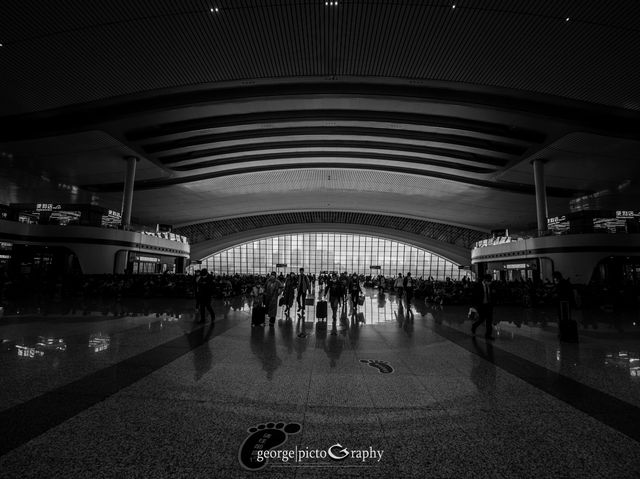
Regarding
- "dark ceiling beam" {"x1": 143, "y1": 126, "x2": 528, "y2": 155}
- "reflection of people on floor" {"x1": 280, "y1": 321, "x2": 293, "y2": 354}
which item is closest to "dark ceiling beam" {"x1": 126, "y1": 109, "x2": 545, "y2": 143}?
"dark ceiling beam" {"x1": 143, "y1": 126, "x2": 528, "y2": 155}

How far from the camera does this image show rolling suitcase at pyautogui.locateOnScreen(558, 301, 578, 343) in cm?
648

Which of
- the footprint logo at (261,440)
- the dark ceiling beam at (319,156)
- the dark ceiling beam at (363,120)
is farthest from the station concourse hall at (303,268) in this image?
the dark ceiling beam at (319,156)

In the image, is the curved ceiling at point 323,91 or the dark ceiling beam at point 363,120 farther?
the dark ceiling beam at point 363,120

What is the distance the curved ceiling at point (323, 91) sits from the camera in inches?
457

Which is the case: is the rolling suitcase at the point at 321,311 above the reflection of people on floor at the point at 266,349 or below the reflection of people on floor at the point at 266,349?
above

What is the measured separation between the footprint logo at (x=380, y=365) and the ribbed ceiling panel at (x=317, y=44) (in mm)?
12005

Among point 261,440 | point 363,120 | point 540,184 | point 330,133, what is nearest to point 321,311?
point 261,440

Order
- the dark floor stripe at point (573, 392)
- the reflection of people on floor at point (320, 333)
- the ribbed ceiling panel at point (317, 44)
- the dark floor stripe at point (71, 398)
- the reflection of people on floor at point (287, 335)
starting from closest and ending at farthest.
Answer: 1. the dark floor stripe at point (71, 398)
2. the dark floor stripe at point (573, 392)
3. the reflection of people on floor at point (287, 335)
4. the reflection of people on floor at point (320, 333)
5. the ribbed ceiling panel at point (317, 44)

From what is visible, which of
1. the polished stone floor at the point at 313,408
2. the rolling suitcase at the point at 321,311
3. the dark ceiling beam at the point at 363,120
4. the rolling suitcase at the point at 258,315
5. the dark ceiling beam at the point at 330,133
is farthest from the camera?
the dark ceiling beam at the point at 330,133

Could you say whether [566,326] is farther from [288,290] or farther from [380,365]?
[288,290]

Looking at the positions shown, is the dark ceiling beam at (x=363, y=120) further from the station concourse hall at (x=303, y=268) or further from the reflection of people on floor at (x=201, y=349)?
the reflection of people on floor at (x=201, y=349)

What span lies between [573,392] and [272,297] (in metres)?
6.45

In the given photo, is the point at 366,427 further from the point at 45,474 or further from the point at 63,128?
the point at 63,128

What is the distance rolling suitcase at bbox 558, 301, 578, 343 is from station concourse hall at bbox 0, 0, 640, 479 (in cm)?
4
